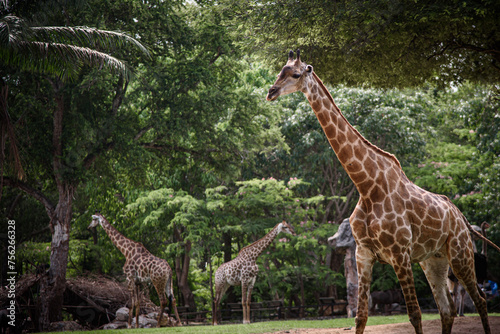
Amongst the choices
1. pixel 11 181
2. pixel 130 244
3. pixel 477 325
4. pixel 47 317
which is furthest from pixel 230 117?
pixel 477 325

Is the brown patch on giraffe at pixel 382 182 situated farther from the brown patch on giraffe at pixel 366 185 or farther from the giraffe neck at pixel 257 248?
the giraffe neck at pixel 257 248

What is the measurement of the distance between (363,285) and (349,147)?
1.82 metres

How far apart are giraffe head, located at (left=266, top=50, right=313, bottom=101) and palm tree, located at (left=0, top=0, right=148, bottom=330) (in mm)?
5453

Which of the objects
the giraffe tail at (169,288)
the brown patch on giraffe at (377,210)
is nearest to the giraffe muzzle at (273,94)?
the brown patch on giraffe at (377,210)

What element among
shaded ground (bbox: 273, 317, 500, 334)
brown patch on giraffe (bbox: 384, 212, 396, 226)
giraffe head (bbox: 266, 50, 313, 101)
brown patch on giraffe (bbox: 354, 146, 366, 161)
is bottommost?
shaded ground (bbox: 273, 317, 500, 334)

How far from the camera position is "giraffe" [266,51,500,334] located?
5.93m

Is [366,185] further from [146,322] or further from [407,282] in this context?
[146,322]

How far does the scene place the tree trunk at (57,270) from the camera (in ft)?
45.1

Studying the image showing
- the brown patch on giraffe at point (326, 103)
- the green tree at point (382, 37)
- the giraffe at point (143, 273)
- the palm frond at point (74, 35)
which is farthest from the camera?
the giraffe at point (143, 273)

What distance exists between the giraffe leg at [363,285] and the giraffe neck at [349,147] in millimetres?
825

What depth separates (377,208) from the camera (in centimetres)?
607

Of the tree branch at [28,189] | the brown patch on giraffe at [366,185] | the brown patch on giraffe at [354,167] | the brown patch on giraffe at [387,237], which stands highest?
the tree branch at [28,189]

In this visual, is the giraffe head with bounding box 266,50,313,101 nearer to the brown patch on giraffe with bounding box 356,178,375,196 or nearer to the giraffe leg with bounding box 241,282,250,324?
the brown patch on giraffe with bounding box 356,178,375,196

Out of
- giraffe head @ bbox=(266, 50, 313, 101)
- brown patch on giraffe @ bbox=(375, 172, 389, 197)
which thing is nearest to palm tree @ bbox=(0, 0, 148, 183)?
giraffe head @ bbox=(266, 50, 313, 101)
